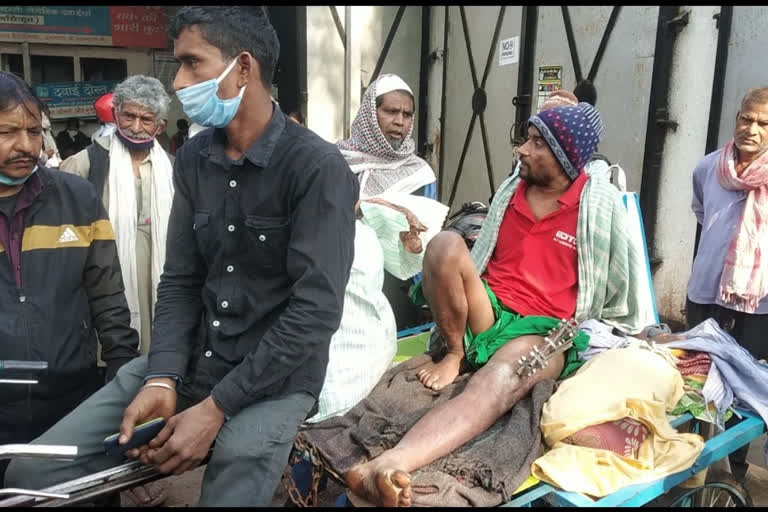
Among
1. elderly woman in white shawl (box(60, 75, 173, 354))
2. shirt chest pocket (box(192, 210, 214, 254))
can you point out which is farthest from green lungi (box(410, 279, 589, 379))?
elderly woman in white shawl (box(60, 75, 173, 354))

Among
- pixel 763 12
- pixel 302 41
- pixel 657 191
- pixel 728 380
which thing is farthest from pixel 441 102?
pixel 728 380

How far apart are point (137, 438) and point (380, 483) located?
0.68 meters

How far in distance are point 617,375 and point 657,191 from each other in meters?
2.54

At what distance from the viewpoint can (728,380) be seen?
7.67 ft

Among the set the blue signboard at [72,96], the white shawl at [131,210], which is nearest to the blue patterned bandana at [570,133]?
the white shawl at [131,210]

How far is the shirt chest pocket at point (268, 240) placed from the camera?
1.76m

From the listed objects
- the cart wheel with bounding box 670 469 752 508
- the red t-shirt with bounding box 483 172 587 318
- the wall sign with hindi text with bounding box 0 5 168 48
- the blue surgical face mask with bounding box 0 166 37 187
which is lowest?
the cart wheel with bounding box 670 469 752 508

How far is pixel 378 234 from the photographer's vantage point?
3.18 metres

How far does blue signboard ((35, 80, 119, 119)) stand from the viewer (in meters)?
9.09

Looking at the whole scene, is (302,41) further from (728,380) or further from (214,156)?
(728,380)

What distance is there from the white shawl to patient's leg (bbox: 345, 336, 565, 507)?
75.7 inches

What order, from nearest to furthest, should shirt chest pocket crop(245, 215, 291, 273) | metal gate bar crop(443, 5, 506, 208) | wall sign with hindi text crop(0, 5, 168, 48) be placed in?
1. shirt chest pocket crop(245, 215, 291, 273)
2. metal gate bar crop(443, 5, 506, 208)
3. wall sign with hindi text crop(0, 5, 168, 48)

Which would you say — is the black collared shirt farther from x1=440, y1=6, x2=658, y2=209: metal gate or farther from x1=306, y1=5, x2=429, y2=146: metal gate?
x1=306, y1=5, x2=429, y2=146: metal gate

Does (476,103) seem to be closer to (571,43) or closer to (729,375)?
(571,43)
